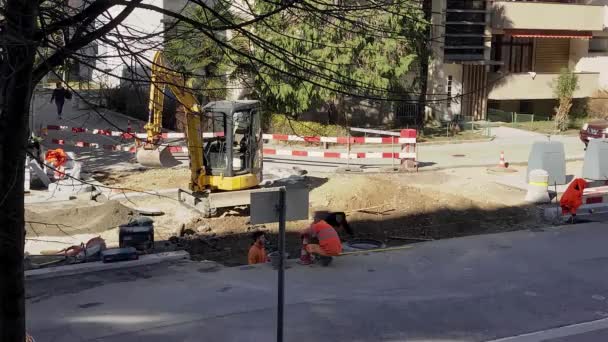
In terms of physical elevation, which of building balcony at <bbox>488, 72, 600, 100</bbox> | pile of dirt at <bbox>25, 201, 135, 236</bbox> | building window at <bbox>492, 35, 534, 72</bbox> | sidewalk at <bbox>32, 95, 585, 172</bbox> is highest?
building window at <bbox>492, 35, 534, 72</bbox>

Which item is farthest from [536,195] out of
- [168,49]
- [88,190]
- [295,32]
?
[168,49]

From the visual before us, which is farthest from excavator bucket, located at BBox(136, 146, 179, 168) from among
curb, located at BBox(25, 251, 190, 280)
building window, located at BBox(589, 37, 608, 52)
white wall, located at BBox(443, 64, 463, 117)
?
building window, located at BBox(589, 37, 608, 52)

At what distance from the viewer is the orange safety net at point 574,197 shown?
1498 centimetres

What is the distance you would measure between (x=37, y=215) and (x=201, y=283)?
5.67 meters

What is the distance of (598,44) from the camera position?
124 ft

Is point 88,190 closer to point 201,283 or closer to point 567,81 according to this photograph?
point 201,283

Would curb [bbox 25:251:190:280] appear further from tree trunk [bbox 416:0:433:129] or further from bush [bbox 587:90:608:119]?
bush [bbox 587:90:608:119]

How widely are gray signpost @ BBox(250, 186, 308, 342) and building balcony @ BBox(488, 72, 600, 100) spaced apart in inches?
1044

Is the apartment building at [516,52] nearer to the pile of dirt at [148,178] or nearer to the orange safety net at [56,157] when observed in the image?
the pile of dirt at [148,178]

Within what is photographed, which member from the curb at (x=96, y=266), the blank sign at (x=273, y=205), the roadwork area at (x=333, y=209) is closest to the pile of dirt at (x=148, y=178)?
the roadwork area at (x=333, y=209)

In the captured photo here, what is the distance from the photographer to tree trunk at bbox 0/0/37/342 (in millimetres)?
5523

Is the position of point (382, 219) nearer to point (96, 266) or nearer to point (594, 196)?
point (594, 196)

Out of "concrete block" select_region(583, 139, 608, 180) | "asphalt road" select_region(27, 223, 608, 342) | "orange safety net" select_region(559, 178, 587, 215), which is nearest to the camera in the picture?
"asphalt road" select_region(27, 223, 608, 342)

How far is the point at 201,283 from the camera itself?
11.0 m
